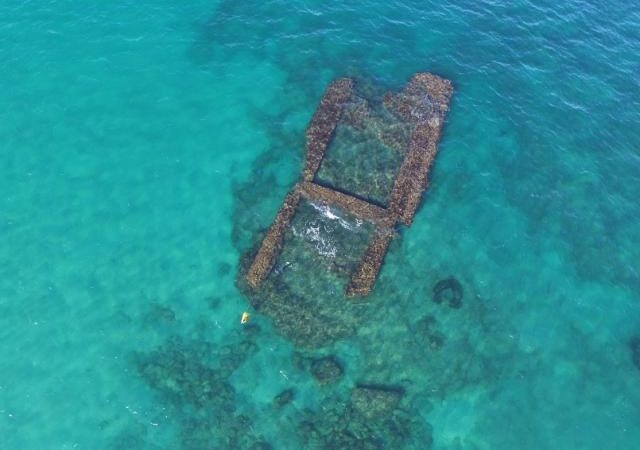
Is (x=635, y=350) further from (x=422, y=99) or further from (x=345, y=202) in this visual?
(x=422, y=99)

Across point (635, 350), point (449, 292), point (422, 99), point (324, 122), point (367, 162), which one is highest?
point (422, 99)

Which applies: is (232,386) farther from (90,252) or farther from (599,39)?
(599,39)

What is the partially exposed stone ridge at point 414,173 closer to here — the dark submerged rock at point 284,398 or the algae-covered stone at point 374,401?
the algae-covered stone at point 374,401

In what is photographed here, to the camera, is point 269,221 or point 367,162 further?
point 367,162

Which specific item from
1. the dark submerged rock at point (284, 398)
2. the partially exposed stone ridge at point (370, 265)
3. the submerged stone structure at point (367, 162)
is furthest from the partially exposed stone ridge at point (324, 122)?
the dark submerged rock at point (284, 398)

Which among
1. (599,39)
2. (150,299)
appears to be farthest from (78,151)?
(599,39)

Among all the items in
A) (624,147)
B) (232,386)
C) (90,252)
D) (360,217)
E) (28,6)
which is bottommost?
(232,386)

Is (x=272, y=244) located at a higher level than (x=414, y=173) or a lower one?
lower

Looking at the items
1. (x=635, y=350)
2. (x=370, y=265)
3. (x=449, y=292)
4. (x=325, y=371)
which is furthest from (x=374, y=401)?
(x=635, y=350)

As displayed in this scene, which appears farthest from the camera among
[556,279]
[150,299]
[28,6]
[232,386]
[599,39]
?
[599,39]
